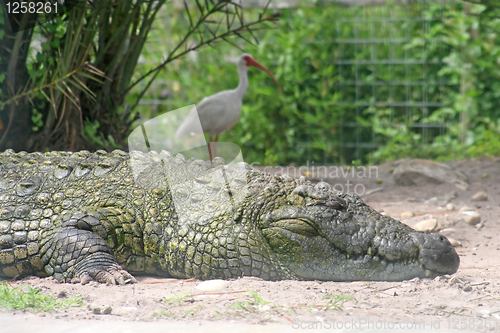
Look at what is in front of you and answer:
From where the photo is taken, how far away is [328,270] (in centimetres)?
232

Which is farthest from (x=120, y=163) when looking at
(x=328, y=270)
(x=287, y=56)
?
(x=287, y=56)

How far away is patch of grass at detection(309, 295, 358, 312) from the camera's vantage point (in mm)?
1926

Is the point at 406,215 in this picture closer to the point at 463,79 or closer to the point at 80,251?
the point at 80,251

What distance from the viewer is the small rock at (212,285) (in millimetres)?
2238

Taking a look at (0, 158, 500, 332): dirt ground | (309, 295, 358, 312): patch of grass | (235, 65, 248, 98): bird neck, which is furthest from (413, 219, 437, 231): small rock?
(235, 65, 248, 98): bird neck

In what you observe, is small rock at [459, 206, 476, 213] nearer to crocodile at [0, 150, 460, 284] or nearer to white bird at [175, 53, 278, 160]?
crocodile at [0, 150, 460, 284]

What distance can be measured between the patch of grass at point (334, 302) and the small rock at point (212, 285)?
51 cm

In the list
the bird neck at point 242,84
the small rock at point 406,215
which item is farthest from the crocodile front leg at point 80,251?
the bird neck at point 242,84

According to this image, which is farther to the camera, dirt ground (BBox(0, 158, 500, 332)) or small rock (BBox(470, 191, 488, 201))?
small rock (BBox(470, 191, 488, 201))

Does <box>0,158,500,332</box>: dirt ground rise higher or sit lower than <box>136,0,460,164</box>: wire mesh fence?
lower

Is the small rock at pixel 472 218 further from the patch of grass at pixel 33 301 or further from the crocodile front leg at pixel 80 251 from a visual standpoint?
the patch of grass at pixel 33 301

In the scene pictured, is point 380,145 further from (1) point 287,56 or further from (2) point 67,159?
(2) point 67,159

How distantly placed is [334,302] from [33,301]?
1255mm

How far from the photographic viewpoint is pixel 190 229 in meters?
2.53
